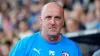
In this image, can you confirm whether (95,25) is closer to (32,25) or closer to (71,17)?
(71,17)

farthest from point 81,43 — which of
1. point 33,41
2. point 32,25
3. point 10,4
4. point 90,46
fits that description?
point 10,4

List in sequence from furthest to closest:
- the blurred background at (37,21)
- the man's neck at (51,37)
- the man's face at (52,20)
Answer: the blurred background at (37,21)
the man's neck at (51,37)
the man's face at (52,20)

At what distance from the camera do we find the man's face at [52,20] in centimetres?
559

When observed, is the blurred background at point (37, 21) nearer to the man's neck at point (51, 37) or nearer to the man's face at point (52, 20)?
the man's neck at point (51, 37)

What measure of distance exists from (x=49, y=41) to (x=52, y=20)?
1.13 feet

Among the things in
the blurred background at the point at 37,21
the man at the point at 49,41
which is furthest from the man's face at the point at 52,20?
the blurred background at the point at 37,21

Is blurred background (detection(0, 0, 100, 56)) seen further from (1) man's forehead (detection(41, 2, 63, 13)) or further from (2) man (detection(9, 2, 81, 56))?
(1) man's forehead (detection(41, 2, 63, 13))

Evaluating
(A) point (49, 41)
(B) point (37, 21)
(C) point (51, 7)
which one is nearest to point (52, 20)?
(C) point (51, 7)

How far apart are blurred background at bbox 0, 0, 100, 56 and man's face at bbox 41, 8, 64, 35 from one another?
171 centimetres

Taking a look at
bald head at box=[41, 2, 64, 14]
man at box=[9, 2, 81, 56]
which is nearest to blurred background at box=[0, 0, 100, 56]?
man at box=[9, 2, 81, 56]

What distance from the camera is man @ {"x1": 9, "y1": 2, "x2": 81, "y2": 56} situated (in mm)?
5613

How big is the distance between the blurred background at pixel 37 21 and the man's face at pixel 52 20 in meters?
1.71

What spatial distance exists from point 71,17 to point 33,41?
4.91m

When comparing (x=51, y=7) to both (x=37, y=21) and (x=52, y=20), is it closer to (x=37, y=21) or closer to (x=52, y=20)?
(x=52, y=20)
